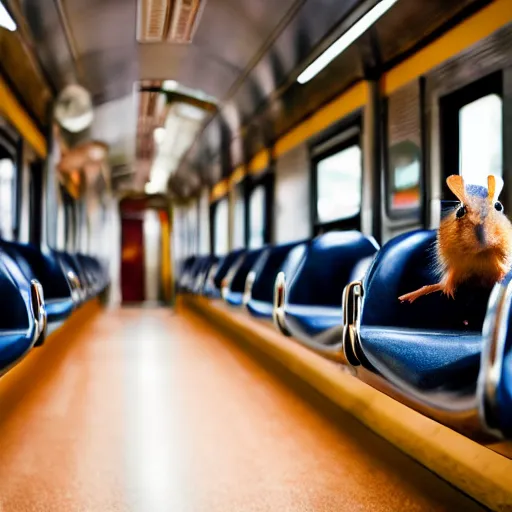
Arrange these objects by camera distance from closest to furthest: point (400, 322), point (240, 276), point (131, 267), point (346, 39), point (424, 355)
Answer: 1. point (424, 355)
2. point (400, 322)
3. point (346, 39)
4. point (240, 276)
5. point (131, 267)

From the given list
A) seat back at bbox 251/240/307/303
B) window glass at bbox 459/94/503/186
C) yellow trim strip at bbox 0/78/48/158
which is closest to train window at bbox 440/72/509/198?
window glass at bbox 459/94/503/186

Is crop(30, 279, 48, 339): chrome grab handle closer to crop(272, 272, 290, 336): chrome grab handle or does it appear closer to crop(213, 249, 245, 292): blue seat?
crop(272, 272, 290, 336): chrome grab handle

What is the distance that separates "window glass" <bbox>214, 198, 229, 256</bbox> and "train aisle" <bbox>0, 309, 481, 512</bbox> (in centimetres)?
519

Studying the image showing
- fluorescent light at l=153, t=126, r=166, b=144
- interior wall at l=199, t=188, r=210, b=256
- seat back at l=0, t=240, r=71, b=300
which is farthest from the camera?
interior wall at l=199, t=188, r=210, b=256

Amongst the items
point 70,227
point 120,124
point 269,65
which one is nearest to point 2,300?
point 269,65

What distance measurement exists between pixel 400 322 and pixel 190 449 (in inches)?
37.7

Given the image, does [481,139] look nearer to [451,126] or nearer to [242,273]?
[451,126]

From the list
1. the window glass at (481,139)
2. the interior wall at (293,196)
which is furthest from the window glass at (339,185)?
the window glass at (481,139)

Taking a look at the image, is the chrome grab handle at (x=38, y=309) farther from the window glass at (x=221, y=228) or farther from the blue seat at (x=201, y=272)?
the window glass at (x=221, y=228)

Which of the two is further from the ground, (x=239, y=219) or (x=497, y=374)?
(x=239, y=219)

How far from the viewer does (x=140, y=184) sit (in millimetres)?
12477

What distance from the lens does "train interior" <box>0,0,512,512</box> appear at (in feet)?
5.94

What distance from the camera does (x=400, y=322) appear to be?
2203 millimetres

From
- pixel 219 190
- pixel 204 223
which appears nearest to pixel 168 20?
pixel 219 190
